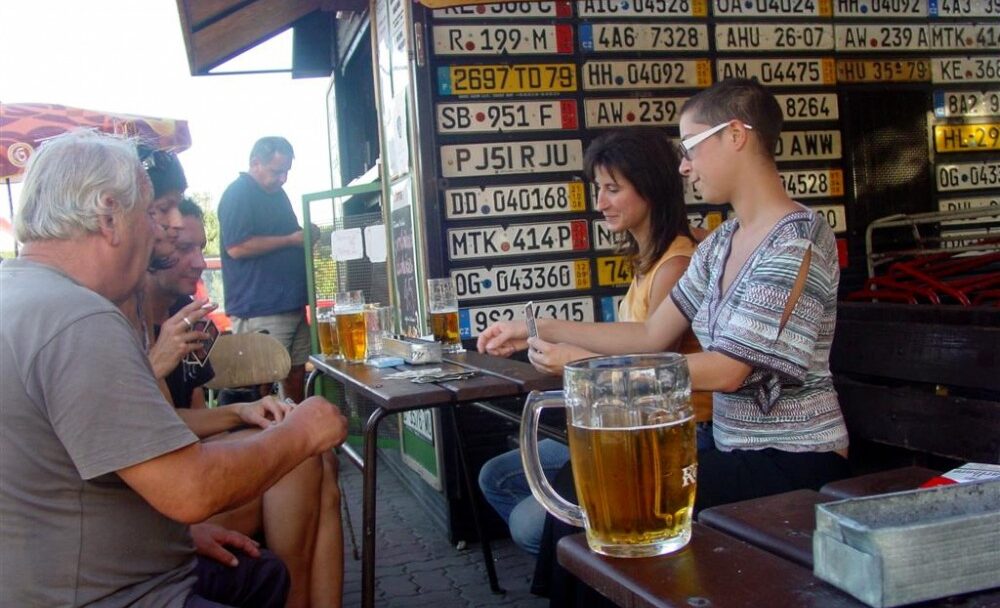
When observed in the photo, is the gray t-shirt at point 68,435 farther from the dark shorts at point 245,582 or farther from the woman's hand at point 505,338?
the woman's hand at point 505,338

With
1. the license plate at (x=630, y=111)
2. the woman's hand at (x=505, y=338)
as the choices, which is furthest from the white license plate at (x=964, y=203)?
the woman's hand at (x=505, y=338)

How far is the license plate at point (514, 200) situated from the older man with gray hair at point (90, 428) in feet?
8.55

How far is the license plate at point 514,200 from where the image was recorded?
4.31 meters

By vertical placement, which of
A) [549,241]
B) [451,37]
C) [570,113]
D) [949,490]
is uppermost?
[451,37]

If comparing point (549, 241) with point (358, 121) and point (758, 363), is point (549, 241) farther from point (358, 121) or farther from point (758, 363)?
point (358, 121)

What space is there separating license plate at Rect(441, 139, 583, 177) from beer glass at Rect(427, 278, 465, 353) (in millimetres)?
1101

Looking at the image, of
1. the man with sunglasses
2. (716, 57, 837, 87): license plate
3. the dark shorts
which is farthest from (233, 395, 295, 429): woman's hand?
the man with sunglasses

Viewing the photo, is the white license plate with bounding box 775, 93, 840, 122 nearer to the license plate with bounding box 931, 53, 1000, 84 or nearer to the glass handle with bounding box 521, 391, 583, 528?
the license plate with bounding box 931, 53, 1000, 84

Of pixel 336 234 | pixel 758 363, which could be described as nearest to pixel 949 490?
pixel 758 363

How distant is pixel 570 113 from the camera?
4473mm

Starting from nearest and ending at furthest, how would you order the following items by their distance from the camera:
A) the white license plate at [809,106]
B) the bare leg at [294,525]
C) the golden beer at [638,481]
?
the golden beer at [638,481] → the bare leg at [294,525] → the white license plate at [809,106]

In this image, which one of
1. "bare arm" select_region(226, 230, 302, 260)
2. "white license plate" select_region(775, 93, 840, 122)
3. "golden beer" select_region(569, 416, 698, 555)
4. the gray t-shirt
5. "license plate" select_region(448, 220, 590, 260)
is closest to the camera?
"golden beer" select_region(569, 416, 698, 555)

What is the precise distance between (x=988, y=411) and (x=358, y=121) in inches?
233

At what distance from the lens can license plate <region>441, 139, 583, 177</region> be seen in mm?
4301
